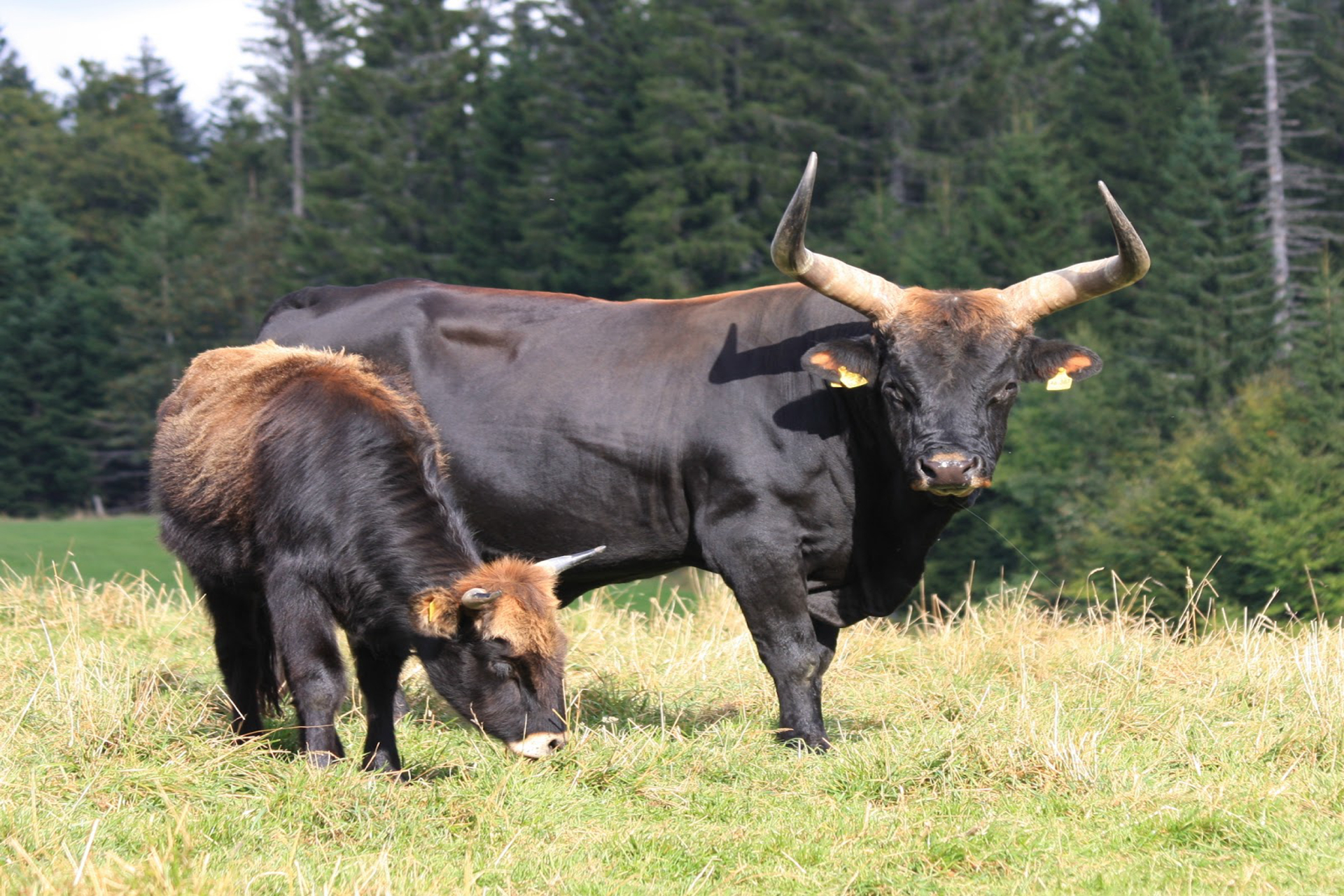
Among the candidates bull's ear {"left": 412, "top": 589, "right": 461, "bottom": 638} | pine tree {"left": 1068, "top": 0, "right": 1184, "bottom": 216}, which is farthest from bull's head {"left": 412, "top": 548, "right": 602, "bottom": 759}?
pine tree {"left": 1068, "top": 0, "right": 1184, "bottom": 216}

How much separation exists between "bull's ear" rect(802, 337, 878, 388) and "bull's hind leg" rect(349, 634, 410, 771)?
2.19m

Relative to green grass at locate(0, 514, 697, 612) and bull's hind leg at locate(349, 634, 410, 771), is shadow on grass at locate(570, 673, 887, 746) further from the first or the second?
green grass at locate(0, 514, 697, 612)

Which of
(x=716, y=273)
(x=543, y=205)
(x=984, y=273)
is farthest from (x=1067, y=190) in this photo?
(x=543, y=205)

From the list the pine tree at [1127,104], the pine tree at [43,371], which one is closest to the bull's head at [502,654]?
the pine tree at [1127,104]

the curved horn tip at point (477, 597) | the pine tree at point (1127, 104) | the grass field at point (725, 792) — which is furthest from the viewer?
the pine tree at point (1127, 104)

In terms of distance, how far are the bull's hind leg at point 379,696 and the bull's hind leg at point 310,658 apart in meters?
0.19

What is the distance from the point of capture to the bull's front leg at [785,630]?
645 centimetres

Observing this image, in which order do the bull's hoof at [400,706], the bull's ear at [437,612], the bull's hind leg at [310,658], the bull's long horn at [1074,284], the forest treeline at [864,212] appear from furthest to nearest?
the forest treeline at [864,212] < the bull's hoof at [400,706] < the bull's long horn at [1074,284] < the bull's hind leg at [310,658] < the bull's ear at [437,612]

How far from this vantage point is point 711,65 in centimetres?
4647

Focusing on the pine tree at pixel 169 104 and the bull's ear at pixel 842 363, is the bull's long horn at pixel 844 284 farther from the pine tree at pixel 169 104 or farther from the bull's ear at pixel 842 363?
the pine tree at pixel 169 104

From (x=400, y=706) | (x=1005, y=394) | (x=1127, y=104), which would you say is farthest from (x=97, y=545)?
(x=1127, y=104)

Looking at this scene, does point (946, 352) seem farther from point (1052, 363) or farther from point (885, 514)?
point (885, 514)

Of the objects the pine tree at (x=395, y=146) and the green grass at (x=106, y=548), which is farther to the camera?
the pine tree at (x=395, y=146)

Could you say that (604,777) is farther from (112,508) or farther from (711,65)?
(112,508)
